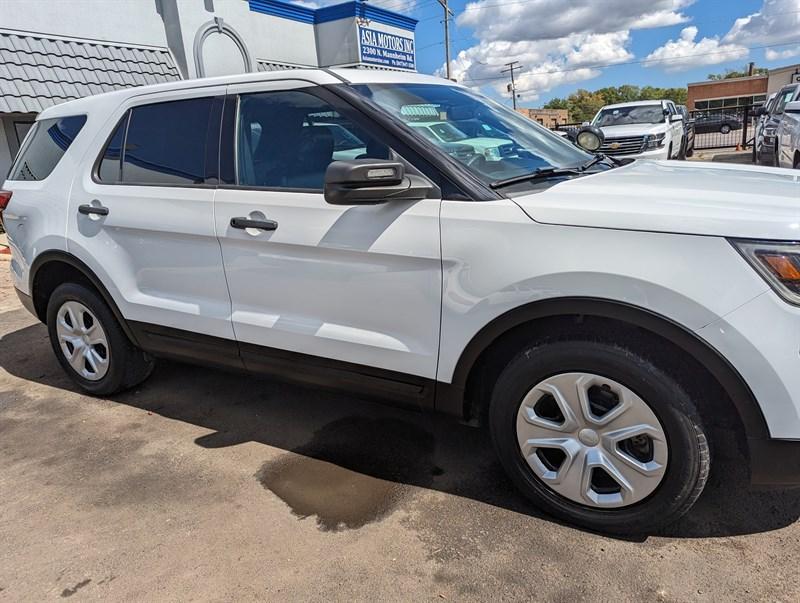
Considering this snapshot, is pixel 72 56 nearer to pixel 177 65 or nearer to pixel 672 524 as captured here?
pixel 177 65

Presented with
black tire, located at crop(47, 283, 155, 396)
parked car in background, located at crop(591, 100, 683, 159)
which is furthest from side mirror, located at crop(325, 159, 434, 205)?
parked car in background, located at crop(591, 100, 683, 159)

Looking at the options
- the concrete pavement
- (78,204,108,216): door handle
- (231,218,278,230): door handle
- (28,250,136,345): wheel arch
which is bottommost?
the concrete pavement

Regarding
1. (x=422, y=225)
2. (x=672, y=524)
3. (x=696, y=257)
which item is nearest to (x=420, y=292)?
(x=422, y=225)

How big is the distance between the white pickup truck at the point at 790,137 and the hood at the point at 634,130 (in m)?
3.58

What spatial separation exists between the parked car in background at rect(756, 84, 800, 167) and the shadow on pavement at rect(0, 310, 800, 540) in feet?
28.0

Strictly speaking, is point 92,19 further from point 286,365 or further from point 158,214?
point 286,365

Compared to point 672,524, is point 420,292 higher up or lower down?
higher up

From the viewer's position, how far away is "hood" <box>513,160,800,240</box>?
6.51ft

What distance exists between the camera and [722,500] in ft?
8.55

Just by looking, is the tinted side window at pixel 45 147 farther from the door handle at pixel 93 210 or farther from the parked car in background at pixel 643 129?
the parked car in background at pixel 643 129

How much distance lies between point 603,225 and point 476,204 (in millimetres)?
492

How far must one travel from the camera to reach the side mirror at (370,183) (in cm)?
234

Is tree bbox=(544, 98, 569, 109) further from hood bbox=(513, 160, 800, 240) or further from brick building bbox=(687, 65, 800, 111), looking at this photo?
hood bbox=(513, 160, 800, 240)

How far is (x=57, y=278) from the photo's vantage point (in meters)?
3.97
